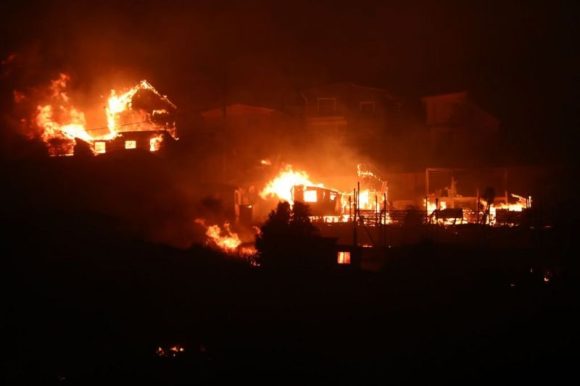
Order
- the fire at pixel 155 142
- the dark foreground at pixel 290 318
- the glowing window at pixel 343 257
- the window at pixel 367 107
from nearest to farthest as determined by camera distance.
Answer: the dark foreground at pixel 290 318, the glowing window at pixel 343 257, the fire at pixel 155 142, the window at pixel 367 107

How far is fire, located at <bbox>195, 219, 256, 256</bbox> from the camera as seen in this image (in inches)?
918

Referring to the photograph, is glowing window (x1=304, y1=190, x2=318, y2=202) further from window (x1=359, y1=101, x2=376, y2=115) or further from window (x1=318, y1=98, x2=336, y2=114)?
window (x1=359, y1=101, x2=376, y2=115)

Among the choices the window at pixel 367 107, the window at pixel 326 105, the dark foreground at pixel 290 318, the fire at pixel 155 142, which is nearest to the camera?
the dark foreground at pixel 290 318

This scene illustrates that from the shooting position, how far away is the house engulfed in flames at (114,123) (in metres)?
30.9

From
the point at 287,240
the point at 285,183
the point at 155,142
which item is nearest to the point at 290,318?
the point at 287,240

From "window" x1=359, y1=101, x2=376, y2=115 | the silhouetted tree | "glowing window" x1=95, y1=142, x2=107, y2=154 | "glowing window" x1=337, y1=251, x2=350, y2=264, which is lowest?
"glowing window" x1=337, y1=251, x2=350, y2=264

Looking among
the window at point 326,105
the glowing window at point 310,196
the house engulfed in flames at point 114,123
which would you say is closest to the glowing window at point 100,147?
the house engulfed in flames at point 114,123

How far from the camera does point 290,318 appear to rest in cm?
1609

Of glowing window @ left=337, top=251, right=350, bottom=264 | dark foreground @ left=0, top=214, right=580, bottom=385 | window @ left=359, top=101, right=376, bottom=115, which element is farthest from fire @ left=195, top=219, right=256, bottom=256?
window @ left=359, top=101, right=376, bottom=115

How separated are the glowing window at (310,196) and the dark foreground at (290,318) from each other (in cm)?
1053

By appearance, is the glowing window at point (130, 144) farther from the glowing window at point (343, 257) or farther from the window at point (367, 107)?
the glowing window at point (343, 257)

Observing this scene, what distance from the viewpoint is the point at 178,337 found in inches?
610

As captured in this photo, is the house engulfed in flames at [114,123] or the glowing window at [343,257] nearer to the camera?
the glowing window at [343,257]

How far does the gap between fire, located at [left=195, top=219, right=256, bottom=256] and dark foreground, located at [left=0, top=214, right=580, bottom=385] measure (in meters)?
2.40
